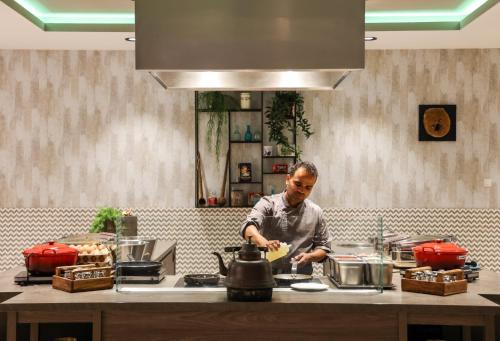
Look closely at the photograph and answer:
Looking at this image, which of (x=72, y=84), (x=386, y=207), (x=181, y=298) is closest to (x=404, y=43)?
(x=386, y=207)

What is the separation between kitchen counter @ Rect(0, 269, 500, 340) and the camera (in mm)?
2908

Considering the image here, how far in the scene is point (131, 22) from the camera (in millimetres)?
5965

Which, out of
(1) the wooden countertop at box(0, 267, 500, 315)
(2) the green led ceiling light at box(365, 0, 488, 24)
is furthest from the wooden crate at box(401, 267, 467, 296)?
(2) the green led ceiling light at box(365, 0, 488, 24)

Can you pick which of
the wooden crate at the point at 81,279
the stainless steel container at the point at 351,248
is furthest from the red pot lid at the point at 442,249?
the wooden crate at the point at 81,279

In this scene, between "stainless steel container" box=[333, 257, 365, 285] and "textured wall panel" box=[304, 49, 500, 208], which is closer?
"stainless steel container" box=[333, 257, 365, 285]

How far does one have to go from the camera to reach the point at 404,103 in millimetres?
6844

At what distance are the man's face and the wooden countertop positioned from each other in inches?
36.5

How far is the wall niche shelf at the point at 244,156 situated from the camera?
22.5 feet

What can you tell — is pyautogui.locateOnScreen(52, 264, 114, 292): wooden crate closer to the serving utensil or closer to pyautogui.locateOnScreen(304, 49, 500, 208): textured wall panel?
the serving utensil

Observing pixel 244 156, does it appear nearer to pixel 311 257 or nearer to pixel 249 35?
pixel 311 257

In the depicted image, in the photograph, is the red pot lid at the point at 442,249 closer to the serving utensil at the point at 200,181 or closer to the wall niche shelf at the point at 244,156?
the wall niche shelf at the point at 244,156

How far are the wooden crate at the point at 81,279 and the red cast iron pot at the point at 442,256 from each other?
5.57 feet

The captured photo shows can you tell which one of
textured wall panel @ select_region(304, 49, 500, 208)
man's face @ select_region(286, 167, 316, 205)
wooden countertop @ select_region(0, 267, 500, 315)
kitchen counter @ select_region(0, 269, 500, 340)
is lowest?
kitchen counter @ select_region(0, 269, 500, 340)

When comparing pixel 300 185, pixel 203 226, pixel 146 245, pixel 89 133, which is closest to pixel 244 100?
pixel 203 226
